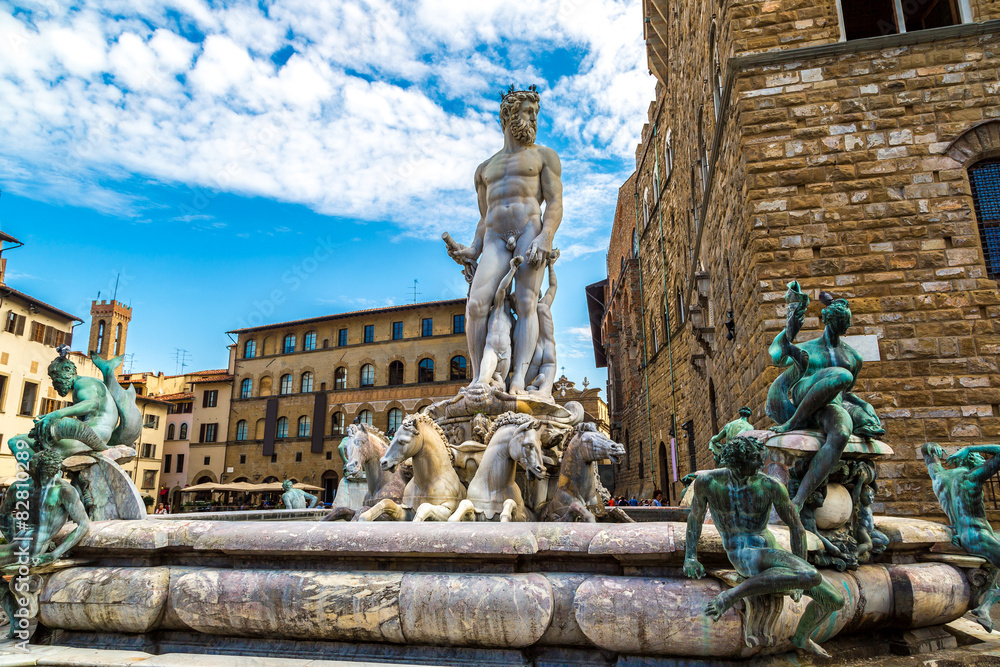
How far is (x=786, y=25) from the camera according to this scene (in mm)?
9859

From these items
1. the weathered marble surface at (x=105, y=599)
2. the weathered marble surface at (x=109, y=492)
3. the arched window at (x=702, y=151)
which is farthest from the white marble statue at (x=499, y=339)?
the arched window at (x=702, y=151)

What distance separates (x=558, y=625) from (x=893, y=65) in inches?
388

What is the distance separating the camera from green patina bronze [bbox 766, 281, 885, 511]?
347 centimetres

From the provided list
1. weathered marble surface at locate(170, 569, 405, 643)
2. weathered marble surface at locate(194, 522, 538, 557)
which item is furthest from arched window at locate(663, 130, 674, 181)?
weathered marble surface at locate(170, 569, 405, 643)

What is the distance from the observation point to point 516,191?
7.48 m

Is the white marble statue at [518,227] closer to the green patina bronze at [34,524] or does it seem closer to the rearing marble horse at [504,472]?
the rearing marble horse at [504,472]

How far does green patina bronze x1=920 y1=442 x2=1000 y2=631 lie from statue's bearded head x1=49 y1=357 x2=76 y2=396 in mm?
5753

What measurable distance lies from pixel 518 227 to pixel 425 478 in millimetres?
3321

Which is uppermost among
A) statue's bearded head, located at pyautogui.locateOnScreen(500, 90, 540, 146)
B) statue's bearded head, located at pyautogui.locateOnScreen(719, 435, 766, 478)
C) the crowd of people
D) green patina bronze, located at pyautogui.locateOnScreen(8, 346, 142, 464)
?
statue's bearded head, located at pyautogui.locateOnScreen(500, 90, 540, 146)

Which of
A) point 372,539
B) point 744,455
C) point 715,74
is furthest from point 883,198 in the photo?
point 372,539

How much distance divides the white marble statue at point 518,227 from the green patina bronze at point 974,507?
3.88m

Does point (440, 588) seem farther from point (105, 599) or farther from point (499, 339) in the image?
point (499, 339)

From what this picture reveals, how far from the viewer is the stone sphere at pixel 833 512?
349 cm

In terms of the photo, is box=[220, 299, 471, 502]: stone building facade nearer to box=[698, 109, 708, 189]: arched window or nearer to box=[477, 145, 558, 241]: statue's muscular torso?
box=[698, 109, 708, 189]: arched window
